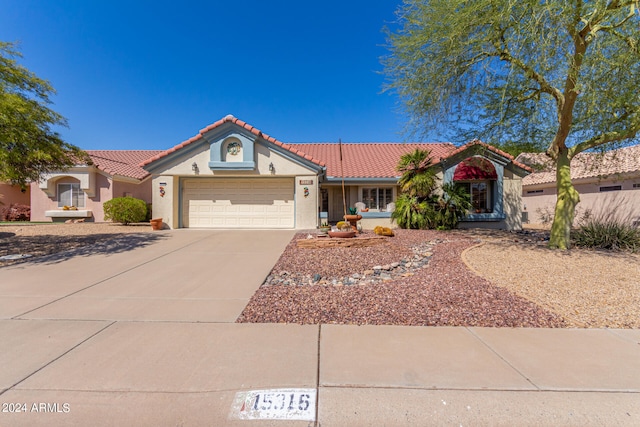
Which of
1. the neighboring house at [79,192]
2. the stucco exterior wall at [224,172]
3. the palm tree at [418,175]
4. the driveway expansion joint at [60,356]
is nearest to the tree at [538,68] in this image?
the palm tree at [418,175]

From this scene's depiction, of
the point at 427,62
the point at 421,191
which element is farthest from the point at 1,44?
the point at 421,191

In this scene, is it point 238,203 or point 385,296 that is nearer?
point 385,296

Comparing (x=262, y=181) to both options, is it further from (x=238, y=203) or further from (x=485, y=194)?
(x=485, y=194)

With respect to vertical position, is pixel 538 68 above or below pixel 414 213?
above

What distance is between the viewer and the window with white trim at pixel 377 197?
16.2m

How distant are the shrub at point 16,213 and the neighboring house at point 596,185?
94.1ft

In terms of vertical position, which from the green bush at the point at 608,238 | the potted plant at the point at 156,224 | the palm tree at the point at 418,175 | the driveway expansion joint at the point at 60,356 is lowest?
the driveway expansion joint at the point at 60,356

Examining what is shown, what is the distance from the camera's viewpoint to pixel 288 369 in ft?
9.59

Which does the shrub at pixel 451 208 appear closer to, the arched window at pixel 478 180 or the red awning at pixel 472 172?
the red awning at pixel 472 172

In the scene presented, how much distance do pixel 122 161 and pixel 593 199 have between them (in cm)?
3049

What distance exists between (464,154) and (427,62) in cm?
688

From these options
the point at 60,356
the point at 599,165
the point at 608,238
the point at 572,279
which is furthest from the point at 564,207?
the point at 60,356

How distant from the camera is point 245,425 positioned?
2260 millimetres

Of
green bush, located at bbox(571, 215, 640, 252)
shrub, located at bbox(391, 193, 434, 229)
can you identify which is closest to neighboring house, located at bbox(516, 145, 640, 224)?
green bush, located at bbox(571, 215, 640, 252)
